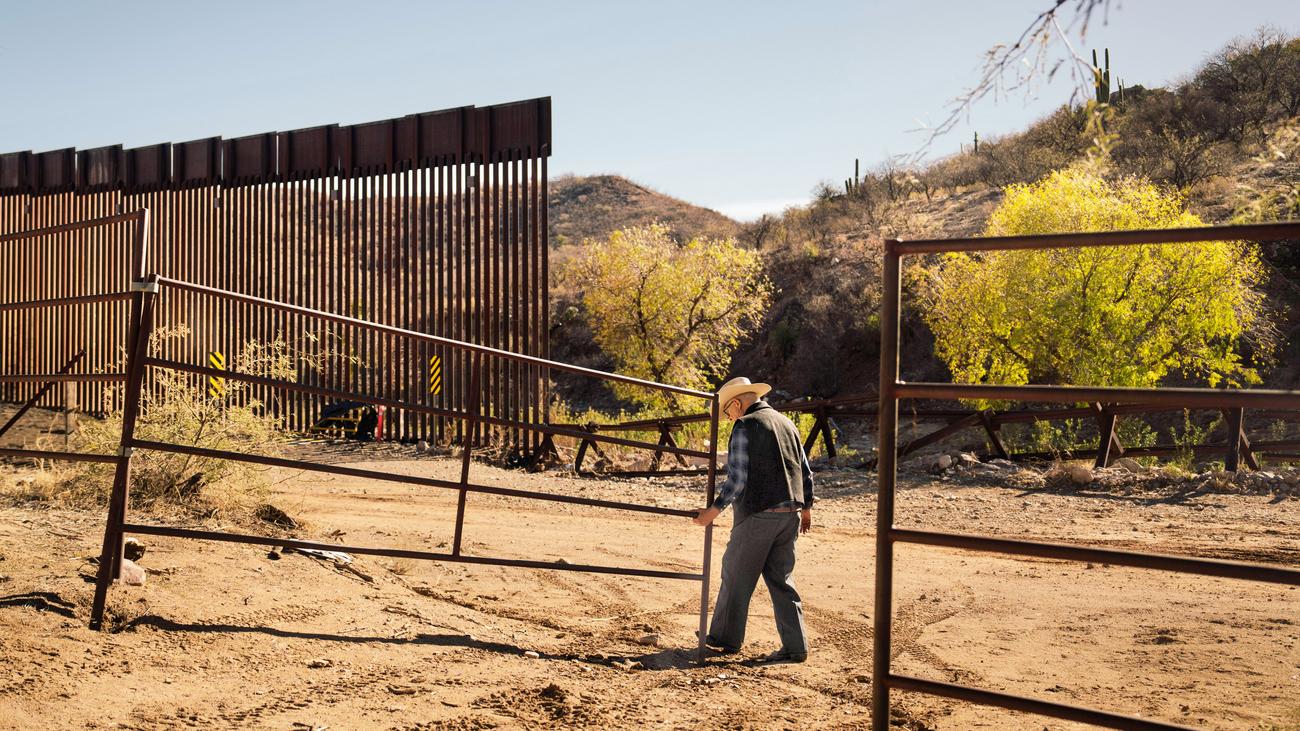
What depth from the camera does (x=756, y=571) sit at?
254 inches

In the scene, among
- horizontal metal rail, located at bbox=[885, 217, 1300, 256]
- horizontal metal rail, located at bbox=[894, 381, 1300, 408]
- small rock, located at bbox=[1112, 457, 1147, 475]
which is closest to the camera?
horizontal metal rail, located at bbox=[894, 381, 1300, 408]

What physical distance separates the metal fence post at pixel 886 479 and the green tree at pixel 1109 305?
57.8 ft

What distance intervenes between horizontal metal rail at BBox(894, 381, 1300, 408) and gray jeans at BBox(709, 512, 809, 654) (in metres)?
2.87

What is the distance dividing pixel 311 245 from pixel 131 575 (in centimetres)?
1664

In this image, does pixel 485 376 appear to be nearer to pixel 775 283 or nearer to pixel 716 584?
pixel 716 584

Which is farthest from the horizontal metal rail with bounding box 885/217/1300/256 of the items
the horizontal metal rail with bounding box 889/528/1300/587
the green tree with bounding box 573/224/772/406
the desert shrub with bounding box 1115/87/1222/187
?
the desert shrub with bounding box 1115/87/1222/187

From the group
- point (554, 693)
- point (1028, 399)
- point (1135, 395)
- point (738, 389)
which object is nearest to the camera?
point (1028, 399)

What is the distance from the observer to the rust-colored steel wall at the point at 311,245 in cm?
1872

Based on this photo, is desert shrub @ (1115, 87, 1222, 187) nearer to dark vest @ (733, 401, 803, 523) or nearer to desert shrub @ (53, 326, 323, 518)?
dark vest @ (733, 401, 803, 523)

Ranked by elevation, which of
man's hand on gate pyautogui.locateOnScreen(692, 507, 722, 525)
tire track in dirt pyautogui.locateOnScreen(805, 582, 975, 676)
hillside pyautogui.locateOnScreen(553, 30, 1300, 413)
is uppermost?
hillside pyautogui.locateOnScreen(553, 30, 1300, 413)

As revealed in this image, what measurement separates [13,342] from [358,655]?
2396 cm

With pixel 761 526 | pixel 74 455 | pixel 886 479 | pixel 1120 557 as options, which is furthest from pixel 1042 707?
pixel 74 455

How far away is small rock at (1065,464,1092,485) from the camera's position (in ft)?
Answer: 47.9

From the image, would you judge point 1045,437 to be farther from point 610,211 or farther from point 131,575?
point 610,211
